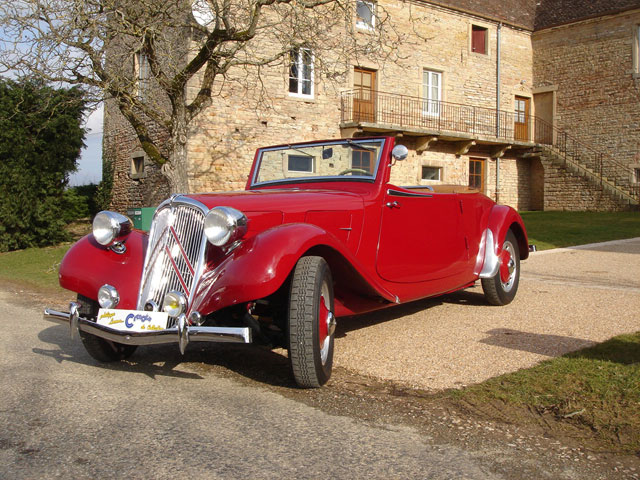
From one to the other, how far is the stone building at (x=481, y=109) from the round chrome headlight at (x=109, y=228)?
13.7 metres

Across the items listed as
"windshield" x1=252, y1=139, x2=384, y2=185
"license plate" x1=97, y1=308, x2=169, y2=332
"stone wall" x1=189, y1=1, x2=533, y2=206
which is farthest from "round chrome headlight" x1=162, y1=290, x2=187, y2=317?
"stone wall" x1=189, y1=1, x2=533, y2=206

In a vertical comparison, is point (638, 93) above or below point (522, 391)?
above

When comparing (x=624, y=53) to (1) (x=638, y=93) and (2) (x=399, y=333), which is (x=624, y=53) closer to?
(1) (x=638, y=93)

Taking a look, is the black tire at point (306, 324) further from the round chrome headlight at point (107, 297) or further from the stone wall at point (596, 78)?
the stone wall at point (596, 78)

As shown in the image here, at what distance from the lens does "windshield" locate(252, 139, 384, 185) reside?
5198 millimetres

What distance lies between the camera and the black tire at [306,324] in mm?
3566

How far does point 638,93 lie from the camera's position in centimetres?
2359

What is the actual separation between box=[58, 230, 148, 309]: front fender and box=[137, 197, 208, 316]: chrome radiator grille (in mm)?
149

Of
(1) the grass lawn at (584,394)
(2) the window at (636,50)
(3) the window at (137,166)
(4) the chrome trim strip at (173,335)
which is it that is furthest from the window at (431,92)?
(4) the chrome trim strip at (173,335)

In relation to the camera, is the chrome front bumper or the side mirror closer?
the chrome front bumper

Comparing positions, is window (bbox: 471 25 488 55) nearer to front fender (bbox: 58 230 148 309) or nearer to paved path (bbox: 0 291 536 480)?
front fender (bbox: 58 230 148 309)

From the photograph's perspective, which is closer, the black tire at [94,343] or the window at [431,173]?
the black tire at [94,343]

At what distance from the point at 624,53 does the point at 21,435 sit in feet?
85.0

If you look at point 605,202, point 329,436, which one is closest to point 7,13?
point 329,436
